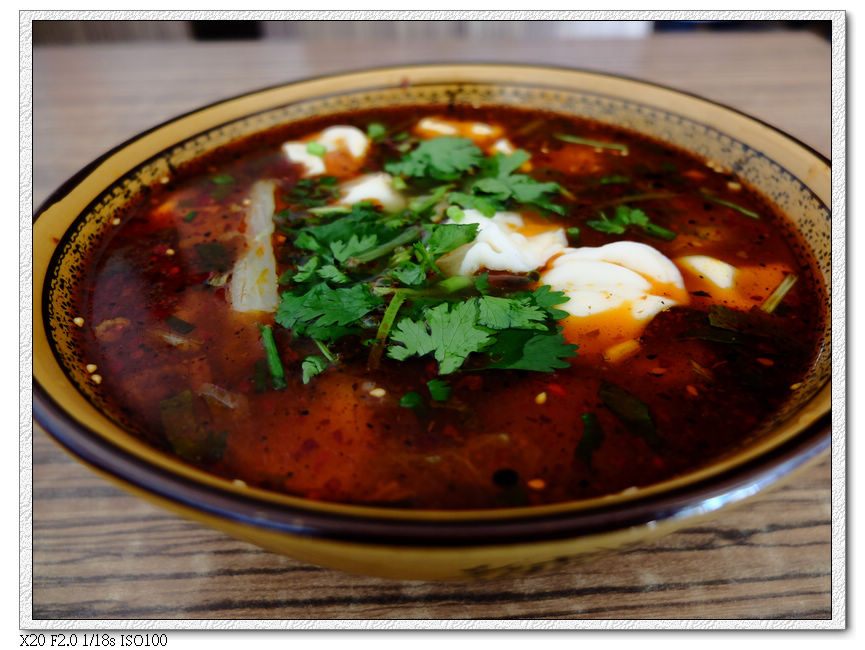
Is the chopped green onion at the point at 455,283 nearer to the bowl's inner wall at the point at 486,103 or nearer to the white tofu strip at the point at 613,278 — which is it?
the white tofu strip at the point at 613,278

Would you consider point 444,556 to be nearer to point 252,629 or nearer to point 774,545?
point 252,629

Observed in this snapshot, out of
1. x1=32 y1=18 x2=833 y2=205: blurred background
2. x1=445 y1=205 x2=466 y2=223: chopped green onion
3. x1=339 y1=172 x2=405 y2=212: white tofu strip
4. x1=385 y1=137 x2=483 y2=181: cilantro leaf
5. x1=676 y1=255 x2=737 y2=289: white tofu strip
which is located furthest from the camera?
x1=32 y1=18 x2=833 y2=205: blurred background

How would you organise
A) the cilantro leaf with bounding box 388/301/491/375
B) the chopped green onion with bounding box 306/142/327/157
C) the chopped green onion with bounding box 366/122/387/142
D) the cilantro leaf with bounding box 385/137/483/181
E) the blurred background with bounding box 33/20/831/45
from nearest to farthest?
the cilantro leaf with bounding box 388/301/491/375
the cilantro leaf with bounding box 385/137/483/181
the chopped green onion with bounding box 306/142/327/157
the chopped green onion with bounding box 366/122/387/142
the blurred background with bounding box 33/20/831/45

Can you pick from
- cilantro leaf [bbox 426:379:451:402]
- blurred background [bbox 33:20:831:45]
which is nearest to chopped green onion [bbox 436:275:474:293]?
cilantro leaf [bbox 426:379:451:402]

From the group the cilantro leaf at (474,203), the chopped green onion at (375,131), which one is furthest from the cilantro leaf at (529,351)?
the chopped green onion at (375,131)

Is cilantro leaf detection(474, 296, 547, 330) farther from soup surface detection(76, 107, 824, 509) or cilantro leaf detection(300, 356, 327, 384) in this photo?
cilantro leaf detection(300, 356, 327, 384)

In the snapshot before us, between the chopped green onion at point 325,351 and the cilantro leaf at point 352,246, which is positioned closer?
the chopped green onion at point 325,351
